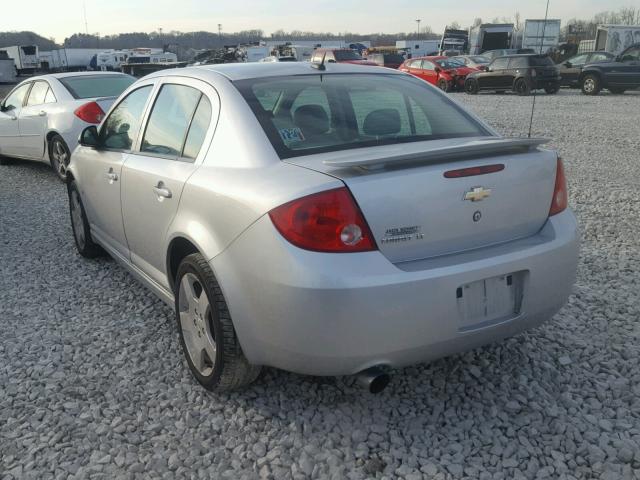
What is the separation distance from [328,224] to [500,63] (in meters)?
23.1

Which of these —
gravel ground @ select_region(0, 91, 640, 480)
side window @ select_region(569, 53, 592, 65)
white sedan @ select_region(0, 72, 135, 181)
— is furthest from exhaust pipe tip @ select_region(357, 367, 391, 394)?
side window @ select_region(569, 53, 592, 65)

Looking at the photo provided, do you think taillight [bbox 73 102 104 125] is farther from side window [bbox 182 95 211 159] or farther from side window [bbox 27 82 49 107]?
side window [bbox 182 95 211 159]

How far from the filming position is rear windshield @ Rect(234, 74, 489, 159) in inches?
113

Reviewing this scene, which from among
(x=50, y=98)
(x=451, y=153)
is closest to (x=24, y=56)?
(x=50, y=98)

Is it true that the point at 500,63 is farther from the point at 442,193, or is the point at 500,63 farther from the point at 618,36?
the point at 442,193

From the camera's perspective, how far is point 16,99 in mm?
9500

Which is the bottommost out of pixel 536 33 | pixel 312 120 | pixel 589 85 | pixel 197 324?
pixel 589 85

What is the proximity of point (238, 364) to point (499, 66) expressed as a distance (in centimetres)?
2295

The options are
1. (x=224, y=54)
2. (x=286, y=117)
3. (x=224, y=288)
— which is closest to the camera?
(x=224, y=288)

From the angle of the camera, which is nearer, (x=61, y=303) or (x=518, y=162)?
(x=518, y=162)

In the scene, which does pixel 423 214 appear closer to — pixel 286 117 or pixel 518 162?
pixel 518 162

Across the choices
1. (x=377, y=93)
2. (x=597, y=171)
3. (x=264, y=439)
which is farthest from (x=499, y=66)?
(x=264, y=439)

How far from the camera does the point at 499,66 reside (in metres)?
23.2

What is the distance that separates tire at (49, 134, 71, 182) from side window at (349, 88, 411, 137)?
591 cm
